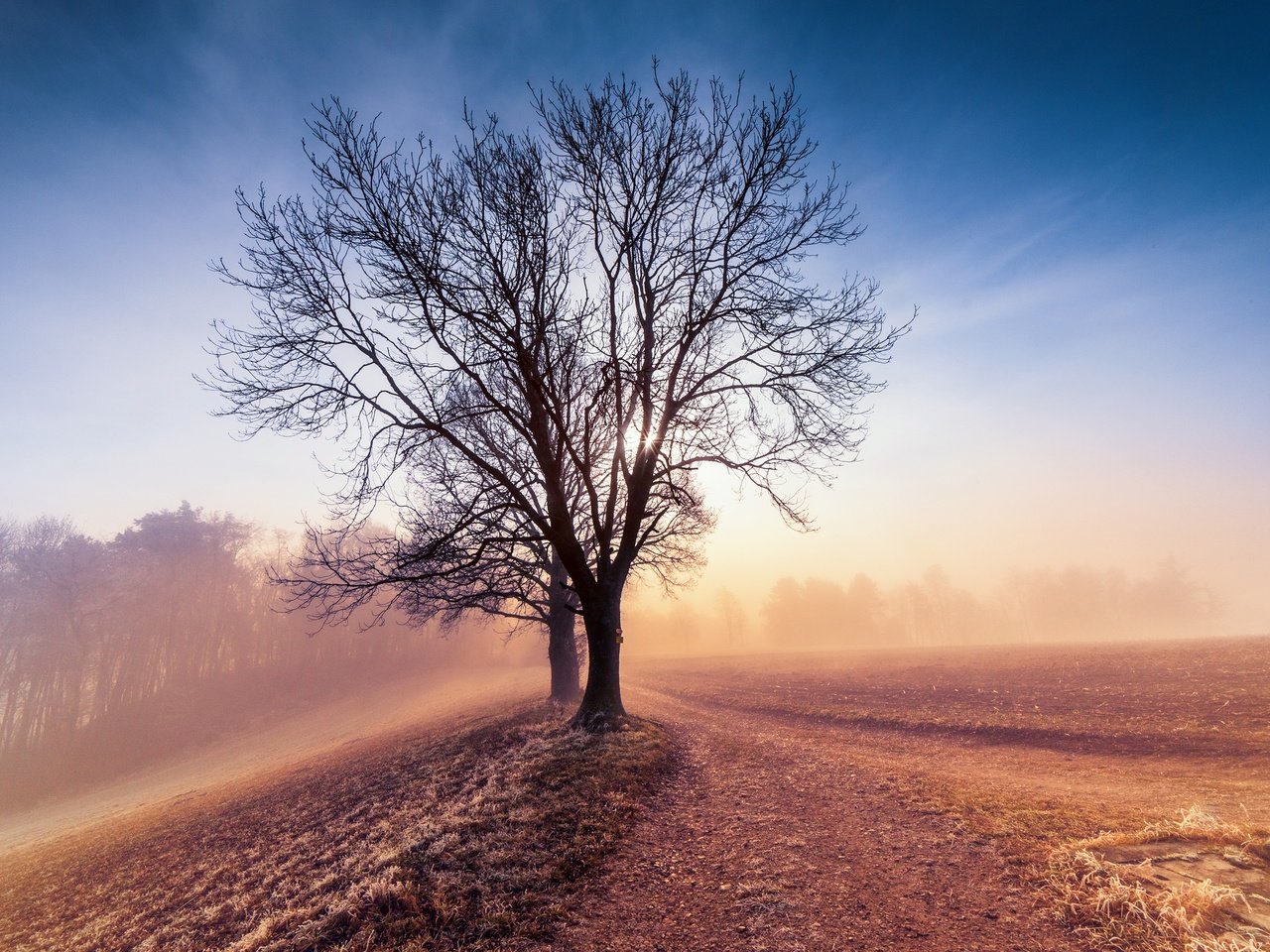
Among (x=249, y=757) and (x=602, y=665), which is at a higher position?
(x=602, y=665)

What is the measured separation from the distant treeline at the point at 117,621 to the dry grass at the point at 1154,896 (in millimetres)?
40059

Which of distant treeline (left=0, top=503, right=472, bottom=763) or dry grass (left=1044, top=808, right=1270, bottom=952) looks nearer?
dry grass (left=1044, top=808, right=1270, bottom=952)

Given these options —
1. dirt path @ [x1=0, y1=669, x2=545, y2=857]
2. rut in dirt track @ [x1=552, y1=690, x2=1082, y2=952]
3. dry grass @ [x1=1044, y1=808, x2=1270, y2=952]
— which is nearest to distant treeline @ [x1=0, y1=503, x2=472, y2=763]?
dirt path @ [x1=0, y1=669, x2=545, y2=857]

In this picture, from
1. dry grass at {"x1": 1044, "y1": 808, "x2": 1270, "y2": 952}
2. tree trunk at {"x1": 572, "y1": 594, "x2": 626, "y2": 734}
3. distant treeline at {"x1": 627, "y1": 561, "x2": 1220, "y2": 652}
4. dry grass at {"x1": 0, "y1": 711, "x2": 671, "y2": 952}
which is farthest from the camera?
distant treeline at {"x1": 627, "y1": 561, "x2": 1220, "y2": 652}

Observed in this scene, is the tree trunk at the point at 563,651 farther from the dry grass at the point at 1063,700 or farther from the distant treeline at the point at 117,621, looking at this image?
the distant treeline at the point at 117,621

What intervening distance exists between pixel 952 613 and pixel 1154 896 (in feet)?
374

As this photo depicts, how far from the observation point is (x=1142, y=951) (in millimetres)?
3395

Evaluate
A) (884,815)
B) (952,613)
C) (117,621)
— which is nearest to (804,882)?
(884,815)

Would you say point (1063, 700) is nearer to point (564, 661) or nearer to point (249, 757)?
point (564, 661)

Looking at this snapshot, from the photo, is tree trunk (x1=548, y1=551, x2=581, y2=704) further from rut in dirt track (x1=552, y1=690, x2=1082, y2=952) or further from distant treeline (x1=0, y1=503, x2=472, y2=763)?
distant treeline (x1=0, y1=503, x2=472, y2=763)

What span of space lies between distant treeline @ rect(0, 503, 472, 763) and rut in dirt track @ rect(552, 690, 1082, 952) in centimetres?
3675

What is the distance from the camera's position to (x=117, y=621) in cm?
3666

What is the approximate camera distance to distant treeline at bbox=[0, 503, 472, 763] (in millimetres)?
33156

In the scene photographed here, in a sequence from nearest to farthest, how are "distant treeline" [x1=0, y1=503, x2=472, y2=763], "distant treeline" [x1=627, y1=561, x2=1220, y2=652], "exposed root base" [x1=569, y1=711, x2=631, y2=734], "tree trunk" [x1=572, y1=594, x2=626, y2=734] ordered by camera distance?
"exposed root base" [x1=569, y1=711, x2=631, y2=734], "tree trunk" [x1=572, y1=594, x2=626, y2=734], "distant treeline" [x1=0, y1=503, x2=472, y2=763], "distant treeline" [x1=627, y1=561, x2=1220, y2=652]
